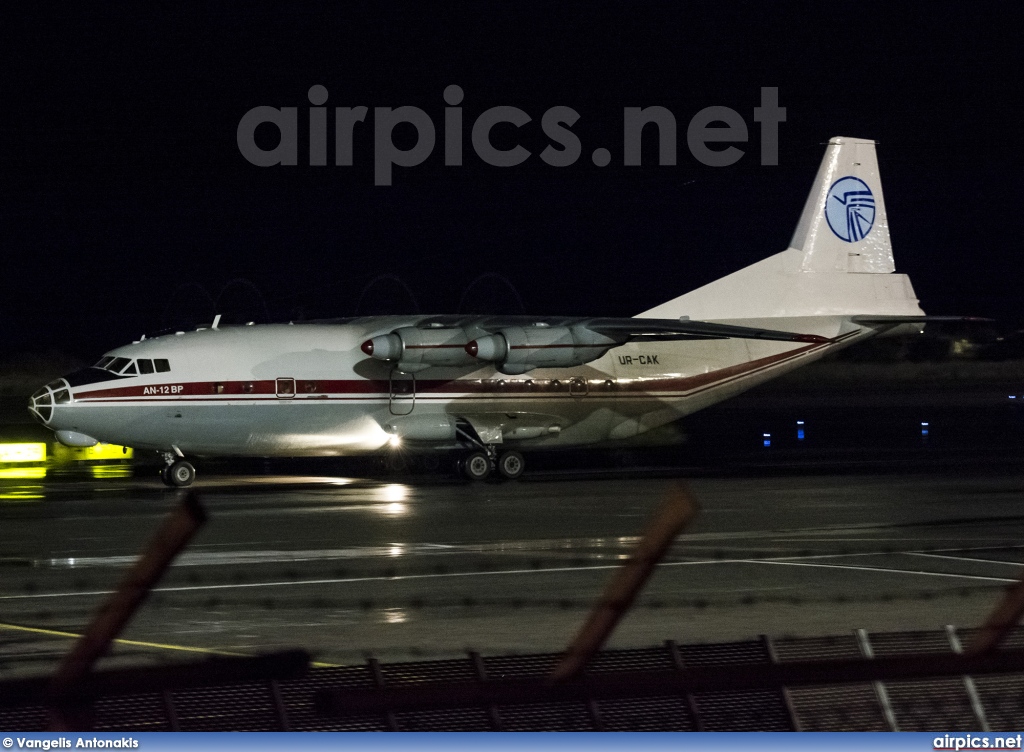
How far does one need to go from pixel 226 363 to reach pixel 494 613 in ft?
54.8

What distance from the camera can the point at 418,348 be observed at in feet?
93.6

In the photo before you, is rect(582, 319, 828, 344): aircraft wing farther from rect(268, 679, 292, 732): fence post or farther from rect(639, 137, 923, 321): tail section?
rect(268, 679, 292, 732): fence post

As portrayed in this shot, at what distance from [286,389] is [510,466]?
4975 millimetres

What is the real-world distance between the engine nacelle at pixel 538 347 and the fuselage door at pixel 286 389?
3.61m

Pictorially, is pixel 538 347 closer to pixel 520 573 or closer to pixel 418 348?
pixel 418 348

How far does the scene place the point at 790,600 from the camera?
13266 mm

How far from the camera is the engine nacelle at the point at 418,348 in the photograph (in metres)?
28.5

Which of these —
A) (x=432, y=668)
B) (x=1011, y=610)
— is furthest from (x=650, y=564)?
(x=432, y=668)

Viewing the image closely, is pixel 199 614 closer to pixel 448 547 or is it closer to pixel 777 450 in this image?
pixel 448 547

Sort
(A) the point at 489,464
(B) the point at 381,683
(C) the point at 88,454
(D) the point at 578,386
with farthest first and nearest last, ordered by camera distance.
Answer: (C) the point at 88,454, (D) the point at 578,386, (A) the point at 489,464, (B) the point at 381,683

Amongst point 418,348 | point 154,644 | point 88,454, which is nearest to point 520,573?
point 154,644

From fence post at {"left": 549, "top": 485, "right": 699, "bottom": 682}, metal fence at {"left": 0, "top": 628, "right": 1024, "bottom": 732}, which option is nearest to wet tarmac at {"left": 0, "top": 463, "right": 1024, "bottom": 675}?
metal fence at {"left": 0, "top": 628, "right": 1024, "bottom": 732}

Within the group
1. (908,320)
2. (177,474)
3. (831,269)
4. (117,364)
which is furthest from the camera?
(831,269)

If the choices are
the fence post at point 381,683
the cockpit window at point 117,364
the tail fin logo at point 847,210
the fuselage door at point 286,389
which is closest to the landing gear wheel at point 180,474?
the cockpit window at point 117,364
